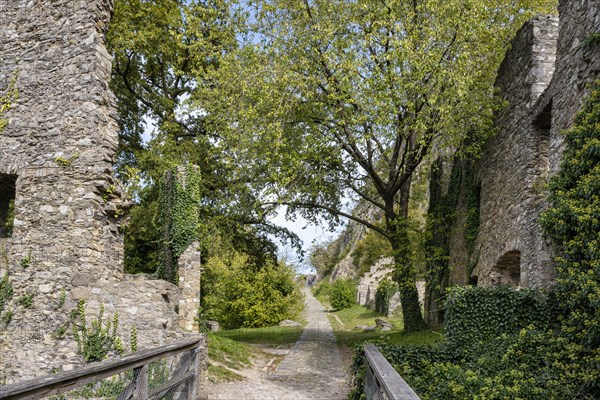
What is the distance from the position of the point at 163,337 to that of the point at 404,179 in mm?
8312

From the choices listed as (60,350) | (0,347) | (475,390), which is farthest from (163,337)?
(475,390)

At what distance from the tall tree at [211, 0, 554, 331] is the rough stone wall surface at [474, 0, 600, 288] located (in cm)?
86

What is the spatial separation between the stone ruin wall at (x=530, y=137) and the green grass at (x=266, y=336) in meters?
6.90

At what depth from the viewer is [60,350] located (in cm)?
656

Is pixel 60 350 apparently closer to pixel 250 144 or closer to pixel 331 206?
pixel 250 144

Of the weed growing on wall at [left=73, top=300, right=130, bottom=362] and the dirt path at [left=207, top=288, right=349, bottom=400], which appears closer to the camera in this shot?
the weed growing on wall at [left=73, top=300, right=130, bottom=362]

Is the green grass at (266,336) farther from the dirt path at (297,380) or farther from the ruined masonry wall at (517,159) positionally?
the ruined masonry wall at (517,159)

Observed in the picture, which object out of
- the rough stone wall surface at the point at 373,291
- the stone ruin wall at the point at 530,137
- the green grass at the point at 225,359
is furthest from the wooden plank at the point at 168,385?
the rough stone wall surface at the point at 373,291

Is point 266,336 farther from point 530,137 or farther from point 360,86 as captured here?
point 530,137

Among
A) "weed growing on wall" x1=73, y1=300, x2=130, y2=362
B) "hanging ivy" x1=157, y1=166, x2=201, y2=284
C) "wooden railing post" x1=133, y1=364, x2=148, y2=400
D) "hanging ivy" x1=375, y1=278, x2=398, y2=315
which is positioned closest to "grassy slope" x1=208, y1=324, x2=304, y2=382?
"hanging ivy" x1=157, y1=166, x2=201, y2=284

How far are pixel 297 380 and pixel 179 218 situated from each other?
4.08 m

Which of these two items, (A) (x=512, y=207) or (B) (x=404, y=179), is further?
(B) (x=404, y=179)

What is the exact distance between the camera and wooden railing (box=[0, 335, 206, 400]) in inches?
94.8

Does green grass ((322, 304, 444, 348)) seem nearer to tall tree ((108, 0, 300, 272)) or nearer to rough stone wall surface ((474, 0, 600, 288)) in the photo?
rough stone wall surface ((474, 0, 600, 288))
